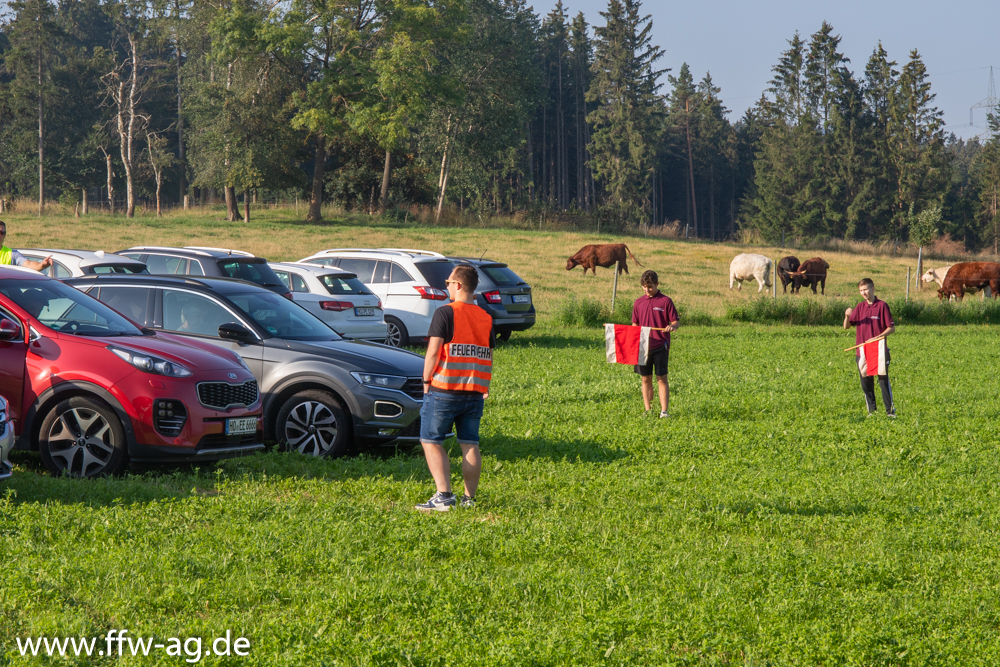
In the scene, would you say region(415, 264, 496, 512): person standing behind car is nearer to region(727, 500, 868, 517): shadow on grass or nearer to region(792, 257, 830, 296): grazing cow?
region(727, 500, 868, 517): shadow on grass

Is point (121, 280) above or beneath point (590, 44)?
beneath

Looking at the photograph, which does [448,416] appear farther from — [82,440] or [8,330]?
[8,330]

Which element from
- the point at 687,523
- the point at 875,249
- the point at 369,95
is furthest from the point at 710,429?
the point at 875,249

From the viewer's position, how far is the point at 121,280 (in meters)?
10.4

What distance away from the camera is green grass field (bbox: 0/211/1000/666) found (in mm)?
4637

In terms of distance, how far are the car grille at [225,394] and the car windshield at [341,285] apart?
7.76m

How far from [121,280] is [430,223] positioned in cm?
5223

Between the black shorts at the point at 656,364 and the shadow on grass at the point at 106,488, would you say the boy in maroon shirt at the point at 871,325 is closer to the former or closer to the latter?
the black shorts at the point at 656,364

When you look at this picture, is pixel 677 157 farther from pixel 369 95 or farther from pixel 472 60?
pixel 369 95

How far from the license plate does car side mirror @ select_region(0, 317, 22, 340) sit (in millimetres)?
1829

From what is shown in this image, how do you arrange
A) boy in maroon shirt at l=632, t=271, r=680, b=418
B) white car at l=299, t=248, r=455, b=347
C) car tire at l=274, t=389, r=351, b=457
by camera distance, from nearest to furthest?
car tire at l=274, t=389, r=351, b=457 → boy in maroon shirt at l=632, t=271, r=680, b=418 → white car at l=299, t=248, r=455, b=347

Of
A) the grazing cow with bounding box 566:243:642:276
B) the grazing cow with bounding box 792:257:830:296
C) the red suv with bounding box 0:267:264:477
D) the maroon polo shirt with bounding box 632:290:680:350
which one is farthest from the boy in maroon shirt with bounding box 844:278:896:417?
the grazing cow with bounding box 566:243:642:276

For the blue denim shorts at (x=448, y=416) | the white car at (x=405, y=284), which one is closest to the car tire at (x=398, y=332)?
the white car at (x=405, y=284)

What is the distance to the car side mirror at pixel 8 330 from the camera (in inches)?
302
